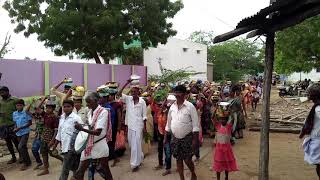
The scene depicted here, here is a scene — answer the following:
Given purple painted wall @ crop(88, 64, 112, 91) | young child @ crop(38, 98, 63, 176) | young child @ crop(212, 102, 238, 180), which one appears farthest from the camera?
purple painted wall @ crop(88, 64, 112, 91)

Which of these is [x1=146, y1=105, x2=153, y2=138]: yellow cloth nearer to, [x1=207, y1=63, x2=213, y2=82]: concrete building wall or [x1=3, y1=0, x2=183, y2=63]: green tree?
[x1=3, y1=0, x2=183, y2=63]: green tree

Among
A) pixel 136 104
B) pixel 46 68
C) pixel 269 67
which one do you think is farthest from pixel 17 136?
pixel 46 68

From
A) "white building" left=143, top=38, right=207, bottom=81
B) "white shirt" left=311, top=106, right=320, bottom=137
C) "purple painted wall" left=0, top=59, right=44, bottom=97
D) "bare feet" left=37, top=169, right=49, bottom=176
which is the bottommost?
"bare feet" left=37, top=169, right=49, bottom=176

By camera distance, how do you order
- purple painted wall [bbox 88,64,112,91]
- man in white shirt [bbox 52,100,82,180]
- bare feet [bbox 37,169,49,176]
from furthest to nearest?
purple painted wall [bbox 88,64,112,91] < bare feet [bbox 37,169,49,176] < man in white shirt [bbox 52,100,82,180]

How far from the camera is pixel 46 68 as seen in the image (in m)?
15.6

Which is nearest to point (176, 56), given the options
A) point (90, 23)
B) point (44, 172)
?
point (90, 23)

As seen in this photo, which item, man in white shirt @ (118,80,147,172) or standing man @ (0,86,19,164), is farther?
standing man @ (0,86,19,164)

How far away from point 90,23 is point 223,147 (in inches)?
566

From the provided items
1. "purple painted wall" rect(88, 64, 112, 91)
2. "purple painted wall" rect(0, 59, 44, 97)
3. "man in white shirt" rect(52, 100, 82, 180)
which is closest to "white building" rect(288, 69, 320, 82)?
"purple painted wall" rect(88, 64, 112, 91)

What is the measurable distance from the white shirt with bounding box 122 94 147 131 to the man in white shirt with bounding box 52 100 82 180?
1.60 m

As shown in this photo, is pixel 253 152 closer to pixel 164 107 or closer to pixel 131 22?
pixel 164 107

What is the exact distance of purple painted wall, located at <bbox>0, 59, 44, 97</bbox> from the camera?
13570mm

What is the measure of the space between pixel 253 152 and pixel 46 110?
5.12 meters

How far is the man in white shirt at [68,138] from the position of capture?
6410 mm
